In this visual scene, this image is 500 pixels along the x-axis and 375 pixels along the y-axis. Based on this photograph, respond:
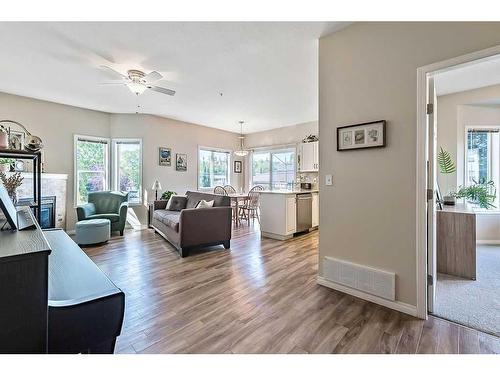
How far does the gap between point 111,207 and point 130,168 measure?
43.9 inches

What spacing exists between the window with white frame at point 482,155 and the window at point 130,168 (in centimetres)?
663

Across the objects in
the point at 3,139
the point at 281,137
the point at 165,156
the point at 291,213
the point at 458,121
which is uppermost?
Answer: the point at 281,137

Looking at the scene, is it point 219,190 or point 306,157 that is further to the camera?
point 219,190

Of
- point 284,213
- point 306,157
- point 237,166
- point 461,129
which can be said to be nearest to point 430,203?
point 284,213

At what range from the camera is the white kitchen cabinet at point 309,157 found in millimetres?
6096

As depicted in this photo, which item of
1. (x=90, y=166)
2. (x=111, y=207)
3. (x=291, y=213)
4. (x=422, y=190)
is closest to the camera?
(x=422, y=190)

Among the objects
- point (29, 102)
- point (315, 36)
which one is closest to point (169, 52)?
point (315, 36)

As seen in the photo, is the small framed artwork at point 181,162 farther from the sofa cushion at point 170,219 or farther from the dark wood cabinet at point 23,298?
the dark wood cabinet at point 23,298

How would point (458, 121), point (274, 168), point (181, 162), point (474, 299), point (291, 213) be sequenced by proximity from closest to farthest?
point (474, 299) → point (458, 121) → point (291, 213) → point (181, 162) → point (274, 168)

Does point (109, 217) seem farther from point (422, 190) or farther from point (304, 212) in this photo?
point (422, 190)

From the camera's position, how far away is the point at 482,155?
4.36 metres

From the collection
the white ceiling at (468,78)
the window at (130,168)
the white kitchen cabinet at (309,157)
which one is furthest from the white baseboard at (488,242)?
the window at (130,168)

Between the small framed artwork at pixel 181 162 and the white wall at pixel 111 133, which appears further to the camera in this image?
the small framed artwork at pixel 181 162
